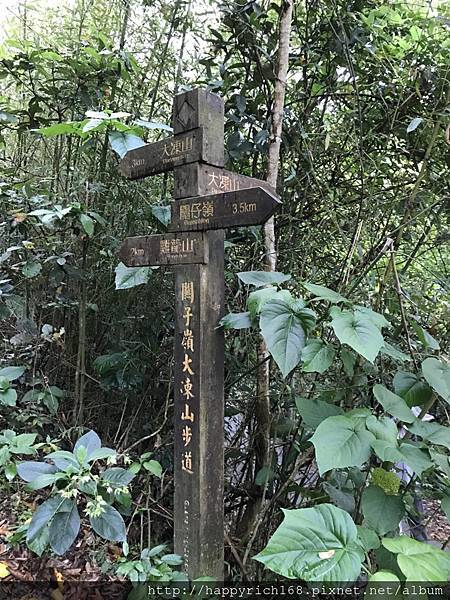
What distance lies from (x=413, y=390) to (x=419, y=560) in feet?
1.88

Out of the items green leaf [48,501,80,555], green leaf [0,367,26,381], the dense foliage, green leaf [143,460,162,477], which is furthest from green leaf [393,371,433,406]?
green leaf [0,367,26,381]

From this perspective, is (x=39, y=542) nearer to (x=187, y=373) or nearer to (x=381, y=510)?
(x=187, y=373)

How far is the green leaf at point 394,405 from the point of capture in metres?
1.28

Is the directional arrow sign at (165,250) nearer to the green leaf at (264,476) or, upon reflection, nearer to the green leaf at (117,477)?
the green leaf at (117,477)

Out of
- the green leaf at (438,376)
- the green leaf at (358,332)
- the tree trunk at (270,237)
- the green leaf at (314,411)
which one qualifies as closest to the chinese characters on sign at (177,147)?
the tree trunk at (270,237)

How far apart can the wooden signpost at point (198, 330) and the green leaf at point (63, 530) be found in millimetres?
370

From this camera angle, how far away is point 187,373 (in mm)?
1592

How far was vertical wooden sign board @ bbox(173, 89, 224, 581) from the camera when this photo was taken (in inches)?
60.9

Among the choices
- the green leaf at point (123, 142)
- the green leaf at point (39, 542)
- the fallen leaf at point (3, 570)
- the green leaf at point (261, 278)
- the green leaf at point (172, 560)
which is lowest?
the fallen leaf at point (3, 570)

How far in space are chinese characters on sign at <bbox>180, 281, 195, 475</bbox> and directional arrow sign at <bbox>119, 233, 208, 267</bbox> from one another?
91 mm

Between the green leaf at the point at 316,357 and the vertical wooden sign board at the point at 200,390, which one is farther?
the vertical wooden sign board at the point at 200,390

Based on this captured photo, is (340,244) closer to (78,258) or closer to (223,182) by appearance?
(223,182)

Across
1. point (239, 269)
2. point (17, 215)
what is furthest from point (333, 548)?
point (17, 215)

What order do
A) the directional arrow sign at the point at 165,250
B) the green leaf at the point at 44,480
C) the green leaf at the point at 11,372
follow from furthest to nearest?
the green leaf at the point at 11,372 < the directional arrow sign at the point at 165,250 < the green leaf at the point at 44,480
